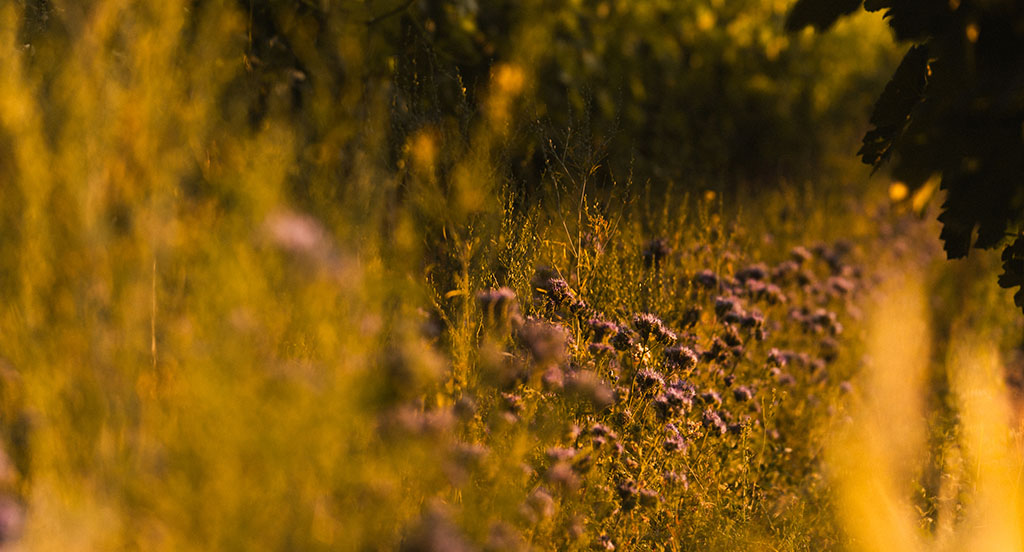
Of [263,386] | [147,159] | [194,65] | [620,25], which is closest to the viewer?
[263,386]

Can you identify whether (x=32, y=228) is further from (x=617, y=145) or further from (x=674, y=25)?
(x=674, y=25)

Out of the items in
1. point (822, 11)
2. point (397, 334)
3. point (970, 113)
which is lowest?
point (397, 334)

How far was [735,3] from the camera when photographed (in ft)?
20.0

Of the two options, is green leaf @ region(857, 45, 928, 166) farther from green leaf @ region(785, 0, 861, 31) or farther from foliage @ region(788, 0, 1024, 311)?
green leaf @ region(785, 0, 861, 31)

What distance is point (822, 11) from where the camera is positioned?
206cm

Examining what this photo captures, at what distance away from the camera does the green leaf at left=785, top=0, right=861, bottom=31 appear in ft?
6.70

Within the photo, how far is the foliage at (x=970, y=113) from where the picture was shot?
5.79 ft

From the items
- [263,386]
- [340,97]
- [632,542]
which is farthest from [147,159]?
[632,542]

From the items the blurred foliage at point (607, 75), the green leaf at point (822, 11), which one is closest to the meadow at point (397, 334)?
the blurred foliage at point (607, 75)

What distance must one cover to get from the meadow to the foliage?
182 millimetres

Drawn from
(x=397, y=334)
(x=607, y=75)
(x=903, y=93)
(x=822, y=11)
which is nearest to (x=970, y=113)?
(x=903, y=93)

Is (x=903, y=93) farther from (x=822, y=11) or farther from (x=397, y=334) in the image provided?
(x=397, y=334)

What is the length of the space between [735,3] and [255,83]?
4809 millimetres

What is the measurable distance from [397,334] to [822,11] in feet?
4.98
